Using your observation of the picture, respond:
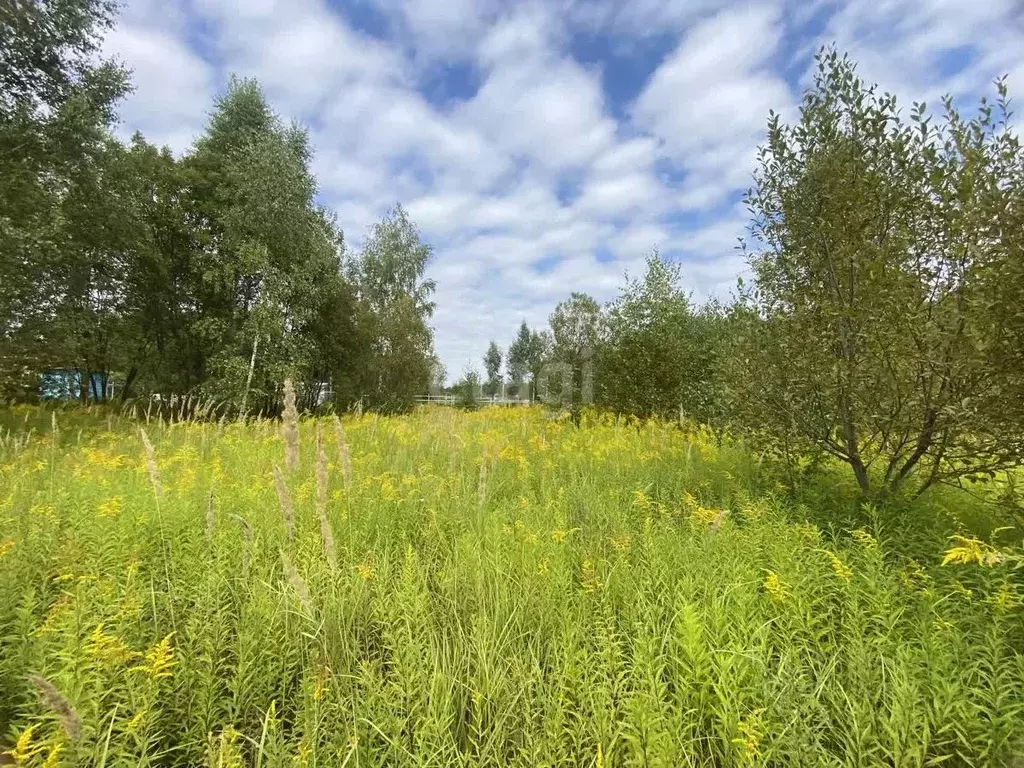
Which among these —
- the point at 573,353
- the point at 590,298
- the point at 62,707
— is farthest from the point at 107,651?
the point at 590,298

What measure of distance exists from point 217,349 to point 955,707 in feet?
66.8

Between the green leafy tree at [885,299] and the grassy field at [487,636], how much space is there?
2.82ft

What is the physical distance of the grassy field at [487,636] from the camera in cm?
178

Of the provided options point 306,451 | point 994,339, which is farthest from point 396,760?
point 306,451

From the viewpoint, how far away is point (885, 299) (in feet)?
13.1

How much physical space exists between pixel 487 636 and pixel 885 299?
4396 mm

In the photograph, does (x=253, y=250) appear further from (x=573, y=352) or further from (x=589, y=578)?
(x=589, y=578)

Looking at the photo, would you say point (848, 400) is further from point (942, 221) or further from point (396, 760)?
point (396, 760)

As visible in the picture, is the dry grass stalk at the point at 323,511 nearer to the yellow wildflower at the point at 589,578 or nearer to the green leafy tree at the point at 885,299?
the yellow wildflower at the point at 589,578

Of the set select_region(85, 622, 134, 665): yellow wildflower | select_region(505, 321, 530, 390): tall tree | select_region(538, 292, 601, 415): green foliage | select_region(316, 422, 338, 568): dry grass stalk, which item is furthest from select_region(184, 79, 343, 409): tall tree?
select_region(505, 321, 530, 390): tall tree

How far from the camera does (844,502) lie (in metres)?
4.61

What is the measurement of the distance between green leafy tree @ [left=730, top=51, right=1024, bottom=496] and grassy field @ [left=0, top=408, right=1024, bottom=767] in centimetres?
86

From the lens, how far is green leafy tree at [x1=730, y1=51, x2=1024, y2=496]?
349 cm

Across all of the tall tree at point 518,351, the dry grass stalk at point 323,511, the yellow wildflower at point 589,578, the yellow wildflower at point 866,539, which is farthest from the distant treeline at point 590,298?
the tall tree at point 518,351
